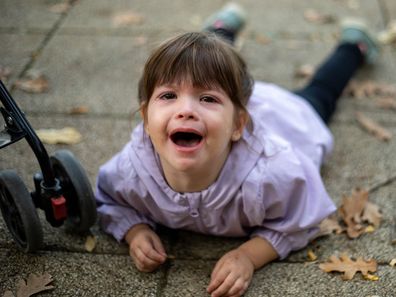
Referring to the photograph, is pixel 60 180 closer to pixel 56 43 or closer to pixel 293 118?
pixel 293 118

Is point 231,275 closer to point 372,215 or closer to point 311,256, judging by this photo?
point 311,256

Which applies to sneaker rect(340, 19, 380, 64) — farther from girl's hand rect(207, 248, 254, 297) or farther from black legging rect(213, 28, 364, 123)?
girl's hand rect(207, 248, 254, 297)

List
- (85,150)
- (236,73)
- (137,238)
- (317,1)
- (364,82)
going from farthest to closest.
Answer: (317,1), (364,82), (85,150), (137,238), (236,73)

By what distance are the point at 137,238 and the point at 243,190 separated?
0.53 metres

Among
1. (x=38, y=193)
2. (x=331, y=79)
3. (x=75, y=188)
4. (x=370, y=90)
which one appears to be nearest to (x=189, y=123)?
(x=75, y=188)

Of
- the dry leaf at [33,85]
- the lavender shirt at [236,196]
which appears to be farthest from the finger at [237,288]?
the dry leaf at [33,85]

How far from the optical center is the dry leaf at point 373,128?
345 cm

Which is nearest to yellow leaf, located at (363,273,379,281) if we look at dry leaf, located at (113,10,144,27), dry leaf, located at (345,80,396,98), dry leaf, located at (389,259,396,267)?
dry leaf, located at (389,259,396,267)

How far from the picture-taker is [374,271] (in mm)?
2432

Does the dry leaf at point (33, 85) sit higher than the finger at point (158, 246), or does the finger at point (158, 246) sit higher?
the finger at point (158, 246)

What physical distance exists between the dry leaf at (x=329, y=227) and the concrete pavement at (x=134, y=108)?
3 cm

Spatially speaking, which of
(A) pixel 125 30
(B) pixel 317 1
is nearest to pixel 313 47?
(B) pixel 317 1

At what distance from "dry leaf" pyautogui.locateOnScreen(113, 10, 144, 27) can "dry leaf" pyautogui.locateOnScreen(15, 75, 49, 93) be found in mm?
1166

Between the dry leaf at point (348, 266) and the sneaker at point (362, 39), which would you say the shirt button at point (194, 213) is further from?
the sneaker at point (362, 39)
